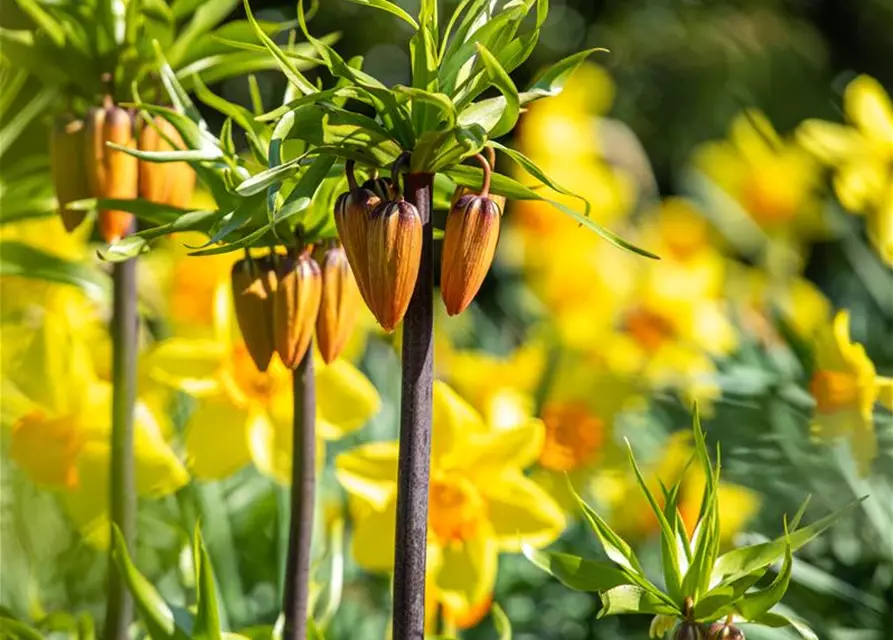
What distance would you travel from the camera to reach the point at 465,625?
965 millimetres

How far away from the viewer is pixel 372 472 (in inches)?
36.9

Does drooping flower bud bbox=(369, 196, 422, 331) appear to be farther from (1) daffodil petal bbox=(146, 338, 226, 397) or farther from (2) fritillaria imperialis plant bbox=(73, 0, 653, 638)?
(1) daffodil petal bbox=(146, 338, 226, 397)

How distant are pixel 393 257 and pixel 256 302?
0.12m

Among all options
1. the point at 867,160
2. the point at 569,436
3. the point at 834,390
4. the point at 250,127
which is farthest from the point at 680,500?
the point at 250,127

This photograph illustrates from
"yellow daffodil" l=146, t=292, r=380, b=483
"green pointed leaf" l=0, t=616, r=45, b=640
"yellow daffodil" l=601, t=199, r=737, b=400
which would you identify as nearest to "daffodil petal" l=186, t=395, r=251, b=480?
"yellow daffodil" l=146, t=292, r=380, b=483

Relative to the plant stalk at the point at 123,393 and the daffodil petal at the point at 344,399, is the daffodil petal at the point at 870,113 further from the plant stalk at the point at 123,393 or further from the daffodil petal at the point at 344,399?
the plant stalk at the point at 123,393

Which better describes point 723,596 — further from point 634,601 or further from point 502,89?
point 502,89

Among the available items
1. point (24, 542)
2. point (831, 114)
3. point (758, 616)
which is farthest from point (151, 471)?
point (831, 114)

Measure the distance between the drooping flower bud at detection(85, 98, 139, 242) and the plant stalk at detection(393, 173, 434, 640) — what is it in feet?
0.76

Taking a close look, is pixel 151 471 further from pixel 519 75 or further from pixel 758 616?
pixel 519 75

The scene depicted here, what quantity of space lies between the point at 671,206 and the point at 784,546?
7.28ft

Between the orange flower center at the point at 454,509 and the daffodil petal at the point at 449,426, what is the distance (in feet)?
0.06

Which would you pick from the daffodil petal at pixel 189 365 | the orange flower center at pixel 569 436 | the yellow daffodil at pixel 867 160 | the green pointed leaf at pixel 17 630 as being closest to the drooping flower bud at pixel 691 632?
the green pointed leaf at pixel 17 630

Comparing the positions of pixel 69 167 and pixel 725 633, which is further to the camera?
pixel 69 167
